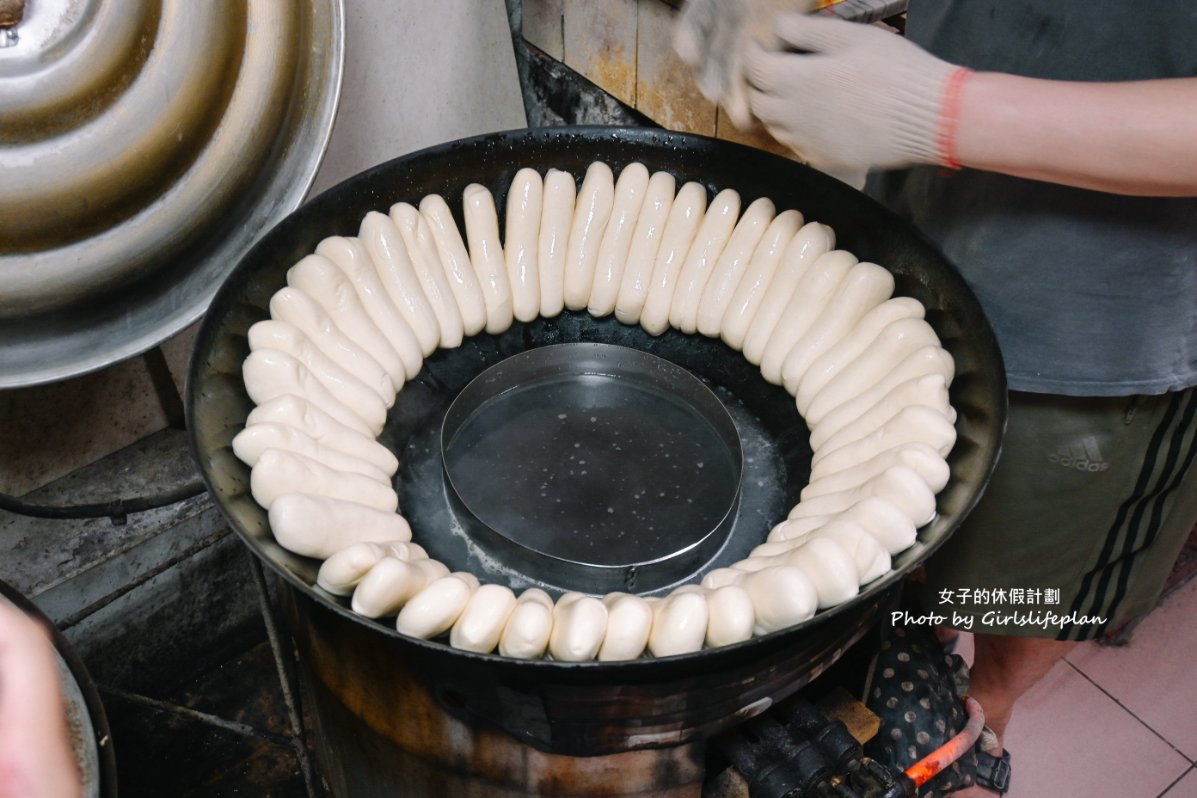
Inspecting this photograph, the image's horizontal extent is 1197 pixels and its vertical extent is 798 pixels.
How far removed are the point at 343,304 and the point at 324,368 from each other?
14 centimetres

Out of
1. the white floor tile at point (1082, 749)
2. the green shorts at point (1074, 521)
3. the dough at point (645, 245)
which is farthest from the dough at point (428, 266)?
the white floor tile at point (1082, 749)

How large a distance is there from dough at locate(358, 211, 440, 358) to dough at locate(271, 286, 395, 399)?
5.0 inches

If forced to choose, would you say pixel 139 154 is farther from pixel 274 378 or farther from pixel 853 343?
pixel 853 343

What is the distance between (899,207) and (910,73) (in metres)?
0.44

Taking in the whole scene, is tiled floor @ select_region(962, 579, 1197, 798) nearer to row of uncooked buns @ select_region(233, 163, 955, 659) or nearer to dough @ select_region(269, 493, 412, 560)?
row of uncooked buns @ select_region(233, 163, 955, 659)

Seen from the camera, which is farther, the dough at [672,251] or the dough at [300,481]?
the dough at [672,251]

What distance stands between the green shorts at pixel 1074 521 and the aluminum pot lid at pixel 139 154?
1440mm

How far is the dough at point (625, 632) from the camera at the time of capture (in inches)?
47.3

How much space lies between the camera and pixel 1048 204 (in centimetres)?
150

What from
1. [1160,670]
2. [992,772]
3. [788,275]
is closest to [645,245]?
[788,275]

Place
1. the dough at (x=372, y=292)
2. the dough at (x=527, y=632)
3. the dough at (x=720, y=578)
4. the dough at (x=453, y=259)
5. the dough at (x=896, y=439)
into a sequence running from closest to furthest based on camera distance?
the dough at (x=527, y=632), the dough at (x=720, y=578), the dough at (x=896, y=439), the dough at (x=372, y=292), the dough at (x=453, y=259)

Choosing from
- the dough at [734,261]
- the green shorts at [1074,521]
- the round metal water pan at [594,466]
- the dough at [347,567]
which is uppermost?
the dough at [734,261]

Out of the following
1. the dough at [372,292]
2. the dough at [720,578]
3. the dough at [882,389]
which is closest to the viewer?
the dough at [720,578]

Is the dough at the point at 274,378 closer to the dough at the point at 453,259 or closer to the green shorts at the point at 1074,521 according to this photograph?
the dough at the point at 453,259
